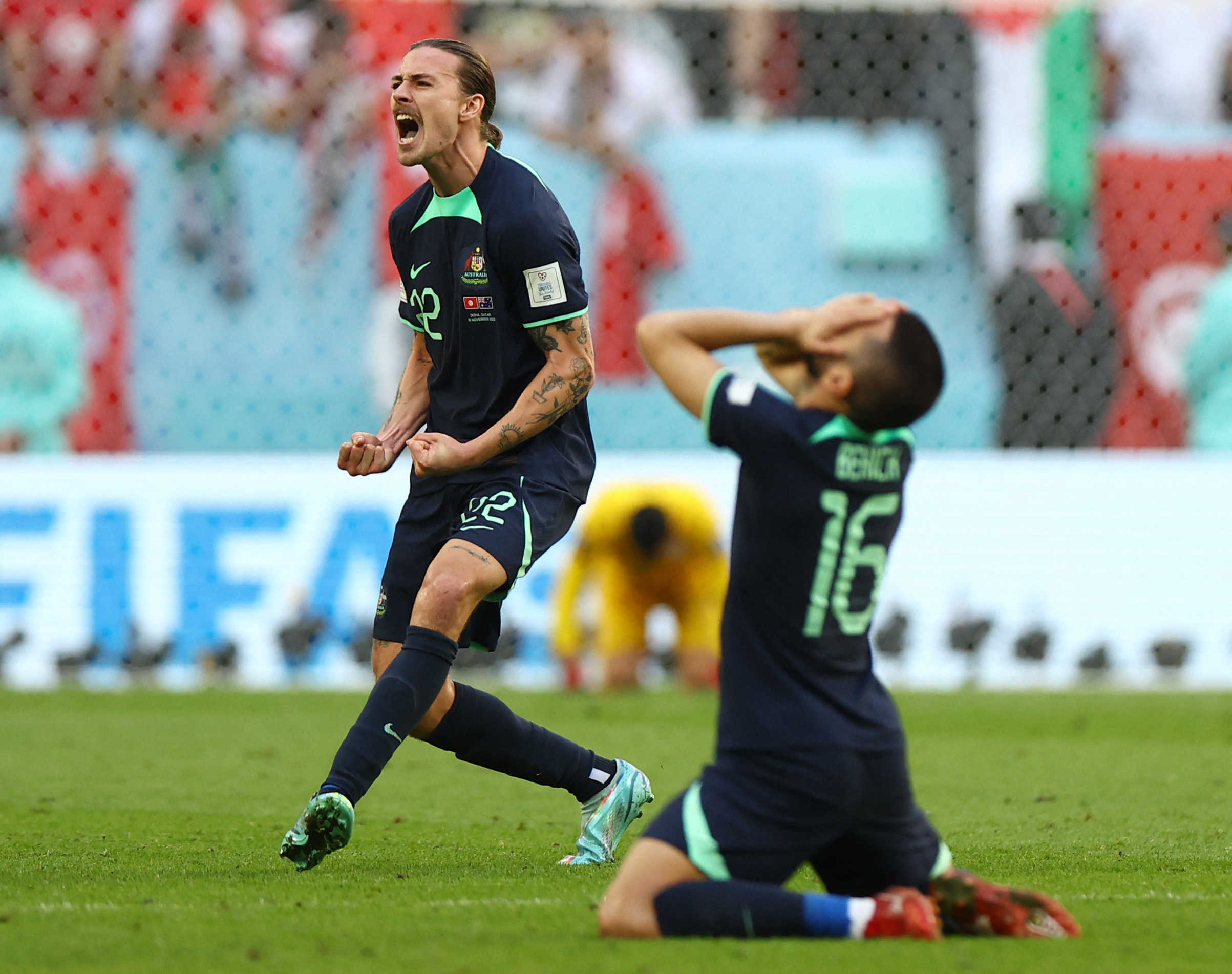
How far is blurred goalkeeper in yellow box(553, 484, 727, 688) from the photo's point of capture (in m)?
9.77

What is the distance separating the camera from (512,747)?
4.36m

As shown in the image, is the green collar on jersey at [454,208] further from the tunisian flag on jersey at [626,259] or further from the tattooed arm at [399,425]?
the tunisian flag on jersey at [626,259]

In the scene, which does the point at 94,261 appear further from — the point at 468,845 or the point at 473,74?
the point at 468,845

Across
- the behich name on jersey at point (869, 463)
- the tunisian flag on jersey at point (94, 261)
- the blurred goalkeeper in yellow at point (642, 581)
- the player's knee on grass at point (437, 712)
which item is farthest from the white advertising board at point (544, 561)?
the behich name on jersey at point (869, 463)

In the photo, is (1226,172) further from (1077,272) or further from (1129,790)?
(1129,790)

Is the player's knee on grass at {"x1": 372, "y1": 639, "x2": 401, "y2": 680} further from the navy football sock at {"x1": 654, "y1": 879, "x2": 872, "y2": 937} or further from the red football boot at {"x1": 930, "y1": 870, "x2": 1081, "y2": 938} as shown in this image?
the red football boot at {"x1": 930, "y1": 870, "x2": 1081, "y2": 938}

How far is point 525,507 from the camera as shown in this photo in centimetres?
425

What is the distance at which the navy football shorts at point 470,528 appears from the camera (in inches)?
166

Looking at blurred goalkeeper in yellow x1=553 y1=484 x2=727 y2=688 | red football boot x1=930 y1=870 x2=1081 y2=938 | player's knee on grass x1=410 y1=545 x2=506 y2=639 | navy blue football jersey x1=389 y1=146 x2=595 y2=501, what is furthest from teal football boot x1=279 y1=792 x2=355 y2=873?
blurred goalkeeper in yellow x1=553 y1=484 x2=727 y2=688

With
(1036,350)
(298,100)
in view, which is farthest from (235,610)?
(1036,350)

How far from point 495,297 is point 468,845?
1399 millimetres

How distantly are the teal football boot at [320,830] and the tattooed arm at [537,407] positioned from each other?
33.5 inches

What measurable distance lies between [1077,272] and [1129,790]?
7283 millimetres

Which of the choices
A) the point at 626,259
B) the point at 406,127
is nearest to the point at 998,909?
the point at 406,127
